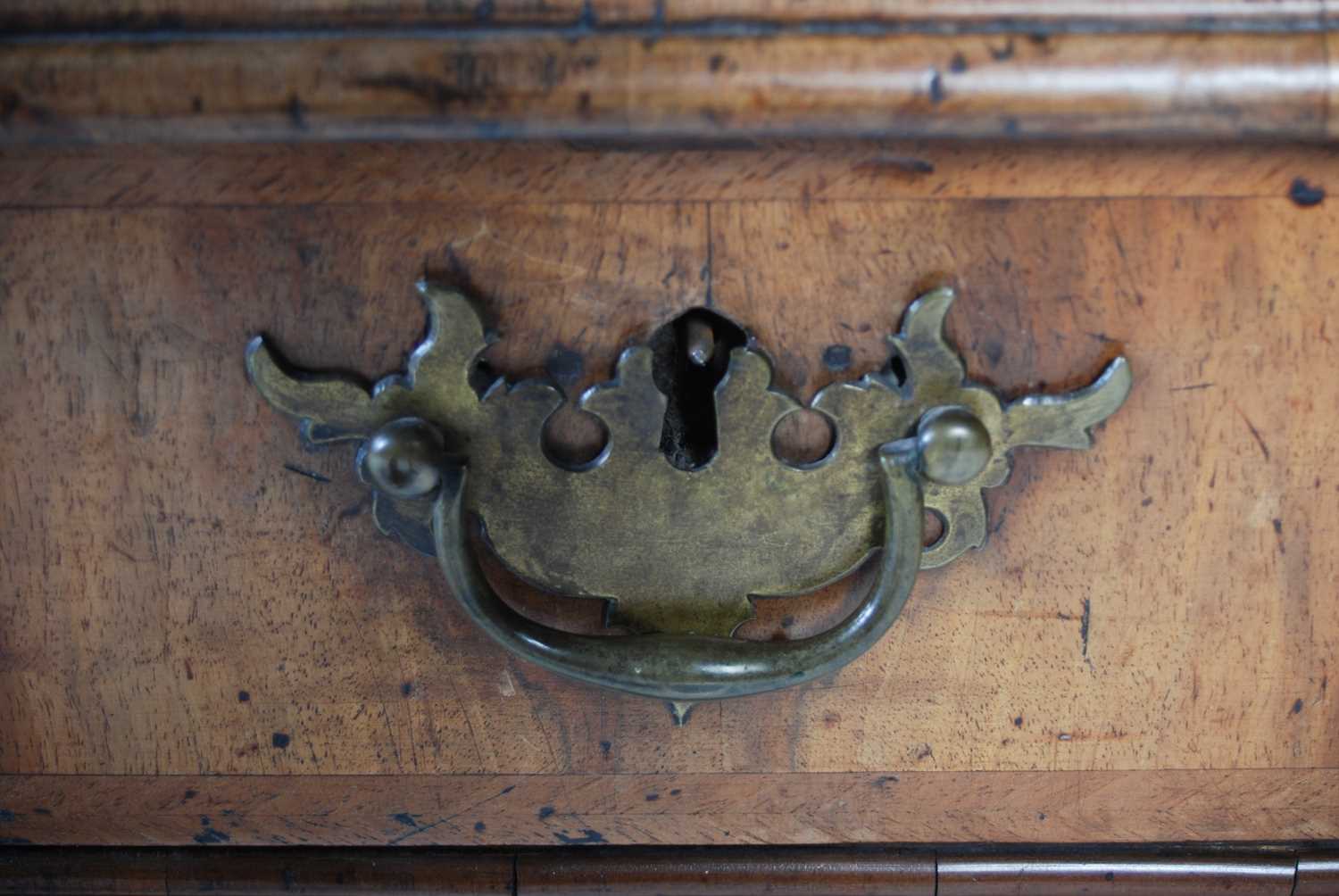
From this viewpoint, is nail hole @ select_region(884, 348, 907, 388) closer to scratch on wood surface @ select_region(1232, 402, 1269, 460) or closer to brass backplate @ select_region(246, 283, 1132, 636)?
brass backplate @ select_region(246, 283, 1132, 636)

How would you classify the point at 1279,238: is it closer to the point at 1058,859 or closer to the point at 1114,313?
the point at 1114,313

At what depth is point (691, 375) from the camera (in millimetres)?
438

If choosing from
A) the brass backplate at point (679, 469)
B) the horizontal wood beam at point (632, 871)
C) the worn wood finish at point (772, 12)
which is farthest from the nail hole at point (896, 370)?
the horizontal wood beam at point (632, 871)

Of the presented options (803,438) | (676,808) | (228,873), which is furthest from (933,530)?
(228,873)

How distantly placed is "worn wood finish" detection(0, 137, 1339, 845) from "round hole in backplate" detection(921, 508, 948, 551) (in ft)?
0.06

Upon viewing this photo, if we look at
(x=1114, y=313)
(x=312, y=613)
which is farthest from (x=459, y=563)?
(x=1114, y=313)

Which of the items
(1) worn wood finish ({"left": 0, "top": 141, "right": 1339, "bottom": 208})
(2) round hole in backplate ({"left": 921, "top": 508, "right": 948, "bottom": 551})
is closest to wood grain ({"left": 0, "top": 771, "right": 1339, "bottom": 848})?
(2) round hole in backplate ({"left": 921, "top": 508, "right": 948, "bottom": 551})

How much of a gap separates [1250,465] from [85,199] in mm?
418

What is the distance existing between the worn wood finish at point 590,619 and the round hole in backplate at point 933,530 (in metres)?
0.02

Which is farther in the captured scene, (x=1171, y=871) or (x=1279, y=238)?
(x=1171, y=871)

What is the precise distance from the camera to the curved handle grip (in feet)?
1.38

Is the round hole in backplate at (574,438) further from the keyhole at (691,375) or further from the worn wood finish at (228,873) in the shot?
the worn wood finish at (228,873)

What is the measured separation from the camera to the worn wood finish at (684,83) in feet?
1.13

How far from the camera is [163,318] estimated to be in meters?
0.42
